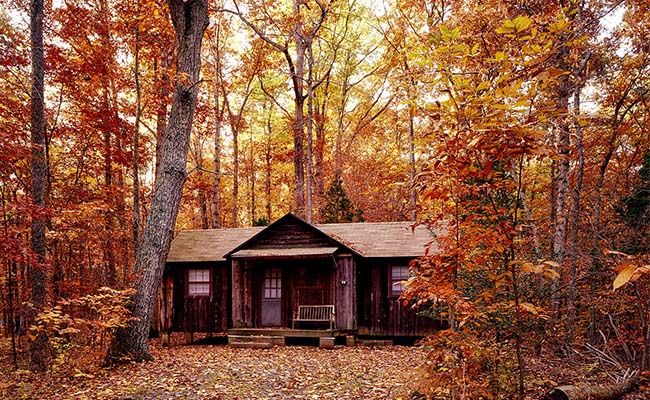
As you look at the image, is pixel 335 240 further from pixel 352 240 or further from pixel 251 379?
pixel 251 379

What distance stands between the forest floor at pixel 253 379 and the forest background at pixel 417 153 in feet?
2.33

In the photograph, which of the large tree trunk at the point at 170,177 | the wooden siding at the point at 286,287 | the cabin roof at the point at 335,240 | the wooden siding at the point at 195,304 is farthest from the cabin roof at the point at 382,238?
→ the large tree trunk at the point at 170,177

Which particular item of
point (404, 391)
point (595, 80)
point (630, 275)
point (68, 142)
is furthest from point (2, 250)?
point (595, 80)

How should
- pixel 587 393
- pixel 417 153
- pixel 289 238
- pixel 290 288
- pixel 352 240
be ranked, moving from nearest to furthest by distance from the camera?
1. pixel 417 153
2. pixel 587 393
3. pixel 289 238
4. pixel 290 288
5. pixel 352 240

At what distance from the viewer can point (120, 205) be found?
1728cm

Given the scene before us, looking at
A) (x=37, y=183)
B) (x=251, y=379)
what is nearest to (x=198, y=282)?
(x=37, y=183)

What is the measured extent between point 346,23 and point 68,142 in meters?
15.2

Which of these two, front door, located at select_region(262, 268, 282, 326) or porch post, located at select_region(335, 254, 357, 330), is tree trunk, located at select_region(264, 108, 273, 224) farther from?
porch post, located at select_region(335, 254, 357, 330)

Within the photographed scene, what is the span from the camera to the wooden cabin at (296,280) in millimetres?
14328

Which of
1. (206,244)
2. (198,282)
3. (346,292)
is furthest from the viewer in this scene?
(206,244)

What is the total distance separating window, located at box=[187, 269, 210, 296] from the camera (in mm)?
16031

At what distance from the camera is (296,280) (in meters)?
15.3

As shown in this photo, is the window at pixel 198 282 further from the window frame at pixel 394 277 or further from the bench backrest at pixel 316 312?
the window frame at pixel 394 277

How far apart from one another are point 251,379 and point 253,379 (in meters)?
0.04
